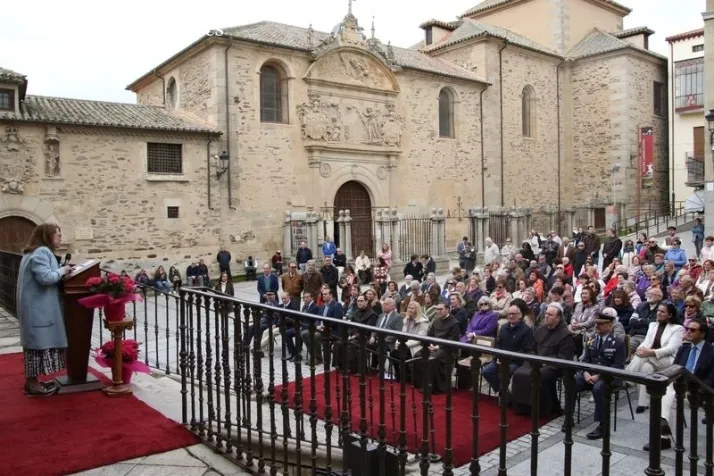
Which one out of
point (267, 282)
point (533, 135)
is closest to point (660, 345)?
point (267, 282)

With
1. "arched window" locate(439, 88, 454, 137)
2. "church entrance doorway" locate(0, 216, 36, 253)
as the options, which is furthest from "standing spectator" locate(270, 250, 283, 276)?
"arched window" locate(439, 88, 454, 137)

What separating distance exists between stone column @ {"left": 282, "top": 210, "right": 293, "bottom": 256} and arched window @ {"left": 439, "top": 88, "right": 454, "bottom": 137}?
8678 mm

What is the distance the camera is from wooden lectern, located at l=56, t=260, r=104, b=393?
16.7 feet

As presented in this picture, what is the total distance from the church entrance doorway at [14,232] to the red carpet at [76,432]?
506 inches

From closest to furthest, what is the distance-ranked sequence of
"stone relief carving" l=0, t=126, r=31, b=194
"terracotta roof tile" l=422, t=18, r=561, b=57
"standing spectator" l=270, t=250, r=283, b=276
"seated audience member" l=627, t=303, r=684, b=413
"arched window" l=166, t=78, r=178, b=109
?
"seated audience member" l=627, t=303, r=684, b=413 < "stone relief carving" l=0, t=126, r=31, b=194 < "standing spectator" l=270, t=250, r=283, b=276 < "arched window" l=166, t=78, r=178, b=109 < "terracotta roof tile" l=422, t=18, r=561, b=57

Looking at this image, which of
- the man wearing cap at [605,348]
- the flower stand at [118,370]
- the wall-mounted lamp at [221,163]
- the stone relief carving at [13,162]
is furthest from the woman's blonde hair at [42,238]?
the wall-mounted lamp at [221,163]

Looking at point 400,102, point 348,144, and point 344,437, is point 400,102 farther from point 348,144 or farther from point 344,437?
point 344,437

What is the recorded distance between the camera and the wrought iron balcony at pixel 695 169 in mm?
29709

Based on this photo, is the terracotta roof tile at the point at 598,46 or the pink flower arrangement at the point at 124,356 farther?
the terracotta roof tile at the point at 598,46

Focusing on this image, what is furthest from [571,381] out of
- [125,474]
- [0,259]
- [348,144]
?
[348,144]

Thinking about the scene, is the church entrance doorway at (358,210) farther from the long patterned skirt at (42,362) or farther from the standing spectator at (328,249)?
the long patterned skirt at (42,362)

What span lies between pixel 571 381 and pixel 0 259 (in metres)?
10.4

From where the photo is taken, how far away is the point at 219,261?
754 inches

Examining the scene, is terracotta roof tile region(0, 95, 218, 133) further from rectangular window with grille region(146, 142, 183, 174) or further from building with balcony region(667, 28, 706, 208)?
building with balcony region(667, 28, 706, 208)
